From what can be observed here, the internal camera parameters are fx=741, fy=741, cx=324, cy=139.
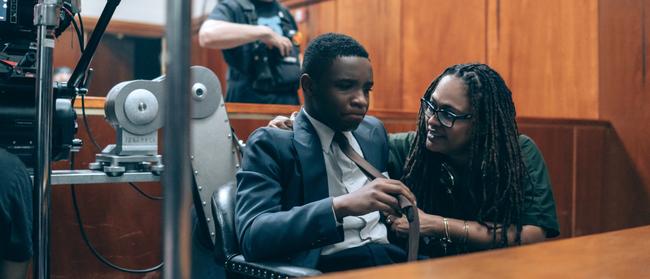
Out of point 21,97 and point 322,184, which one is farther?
point 21,97

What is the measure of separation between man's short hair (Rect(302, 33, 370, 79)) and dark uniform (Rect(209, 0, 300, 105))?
3.89ft

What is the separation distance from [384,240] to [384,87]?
3068 millimetres

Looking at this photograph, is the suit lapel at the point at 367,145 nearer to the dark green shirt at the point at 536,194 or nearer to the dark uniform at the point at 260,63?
the dark green shirt at the point at 536,194

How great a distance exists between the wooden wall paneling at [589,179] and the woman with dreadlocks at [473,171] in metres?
1.66

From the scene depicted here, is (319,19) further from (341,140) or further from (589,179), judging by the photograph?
(341,140)

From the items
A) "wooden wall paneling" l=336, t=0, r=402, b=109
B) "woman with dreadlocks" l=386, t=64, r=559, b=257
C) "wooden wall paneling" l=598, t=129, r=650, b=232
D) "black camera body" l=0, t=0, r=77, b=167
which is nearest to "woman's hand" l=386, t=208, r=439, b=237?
"woman with dreadlocks" l=386, t=64, r=559, b=257

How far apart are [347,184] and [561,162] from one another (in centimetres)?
194

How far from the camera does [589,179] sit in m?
3.42

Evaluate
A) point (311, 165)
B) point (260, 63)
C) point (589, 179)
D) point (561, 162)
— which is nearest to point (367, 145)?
point (311, 165)

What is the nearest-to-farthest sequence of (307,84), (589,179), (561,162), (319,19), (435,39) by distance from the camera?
(307,84) < (561,162) < (589,179) < (435,39) < (319,19)

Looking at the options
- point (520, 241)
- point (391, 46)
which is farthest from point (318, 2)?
point (520, 241)

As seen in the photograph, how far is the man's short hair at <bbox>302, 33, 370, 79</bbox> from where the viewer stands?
167 cm

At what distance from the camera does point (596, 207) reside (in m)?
3.44

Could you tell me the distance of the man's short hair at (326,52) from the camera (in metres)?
1.67
